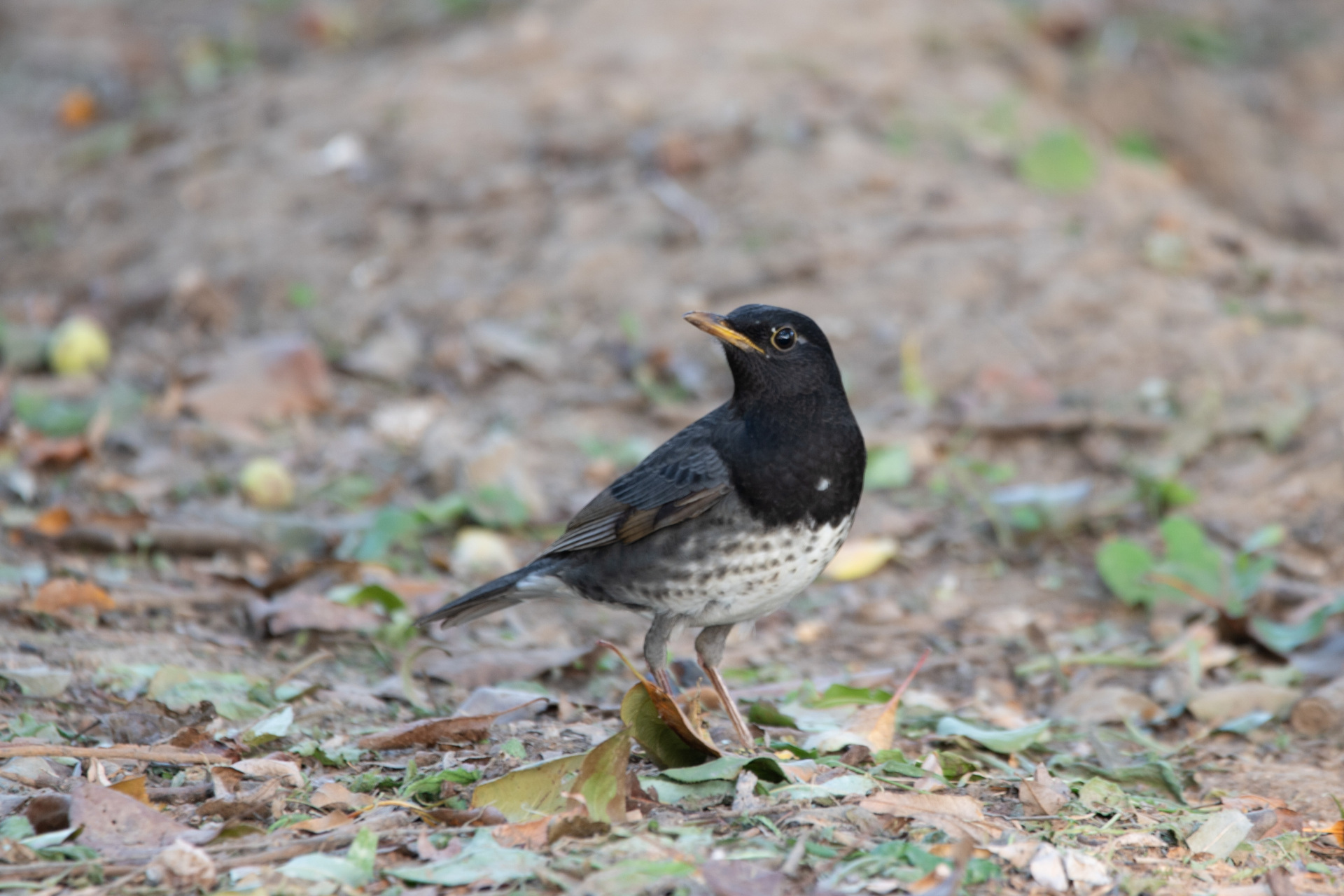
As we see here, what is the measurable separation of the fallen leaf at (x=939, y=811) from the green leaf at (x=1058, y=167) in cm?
604

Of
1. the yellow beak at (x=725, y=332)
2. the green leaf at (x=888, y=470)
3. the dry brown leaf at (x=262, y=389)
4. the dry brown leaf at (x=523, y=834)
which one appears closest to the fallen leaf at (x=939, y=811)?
the dry brown leaf at (x=523, y=834)

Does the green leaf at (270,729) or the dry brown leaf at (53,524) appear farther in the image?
the dry brown leaf at (53,524)

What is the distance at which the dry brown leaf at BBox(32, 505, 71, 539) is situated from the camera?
218 inches

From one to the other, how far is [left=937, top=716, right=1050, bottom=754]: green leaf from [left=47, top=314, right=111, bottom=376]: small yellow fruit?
5398mm

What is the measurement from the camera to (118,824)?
3145 millimetres

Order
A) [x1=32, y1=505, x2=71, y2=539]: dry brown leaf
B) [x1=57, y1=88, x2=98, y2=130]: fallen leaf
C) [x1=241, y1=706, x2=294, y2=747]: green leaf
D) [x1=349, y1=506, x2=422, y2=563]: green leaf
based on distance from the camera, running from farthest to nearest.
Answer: [x1=57, y1=88, x2=98, y2=130]: fallen leaf, [x1=349, y1=506, x2=422, y2=563]: green leaf, [x1=32, y1=505, x2=71, y2=539]: dry brown leaf, [x1=241, y1=706, x2=294, y2=747]: green leaf

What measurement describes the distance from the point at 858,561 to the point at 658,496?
1938 millimetres

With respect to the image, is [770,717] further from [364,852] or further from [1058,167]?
[1058,167]

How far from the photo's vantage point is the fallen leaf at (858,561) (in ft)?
20.0

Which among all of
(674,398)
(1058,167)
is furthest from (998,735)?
(1058,167)

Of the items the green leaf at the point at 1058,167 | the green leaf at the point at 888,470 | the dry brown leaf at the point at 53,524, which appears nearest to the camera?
the dry brown leaf at the point at 53,524

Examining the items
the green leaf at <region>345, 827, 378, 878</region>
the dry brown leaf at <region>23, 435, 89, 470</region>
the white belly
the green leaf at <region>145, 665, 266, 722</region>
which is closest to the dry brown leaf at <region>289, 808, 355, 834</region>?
the green leaf at <region>345, 827, 378, 878</region>

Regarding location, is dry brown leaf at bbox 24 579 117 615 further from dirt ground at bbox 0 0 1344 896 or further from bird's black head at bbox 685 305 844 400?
bird's black head at bbox 685 305 844 400

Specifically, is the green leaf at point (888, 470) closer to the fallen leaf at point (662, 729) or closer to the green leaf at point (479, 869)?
the fallen leaf at point (662, 729)
